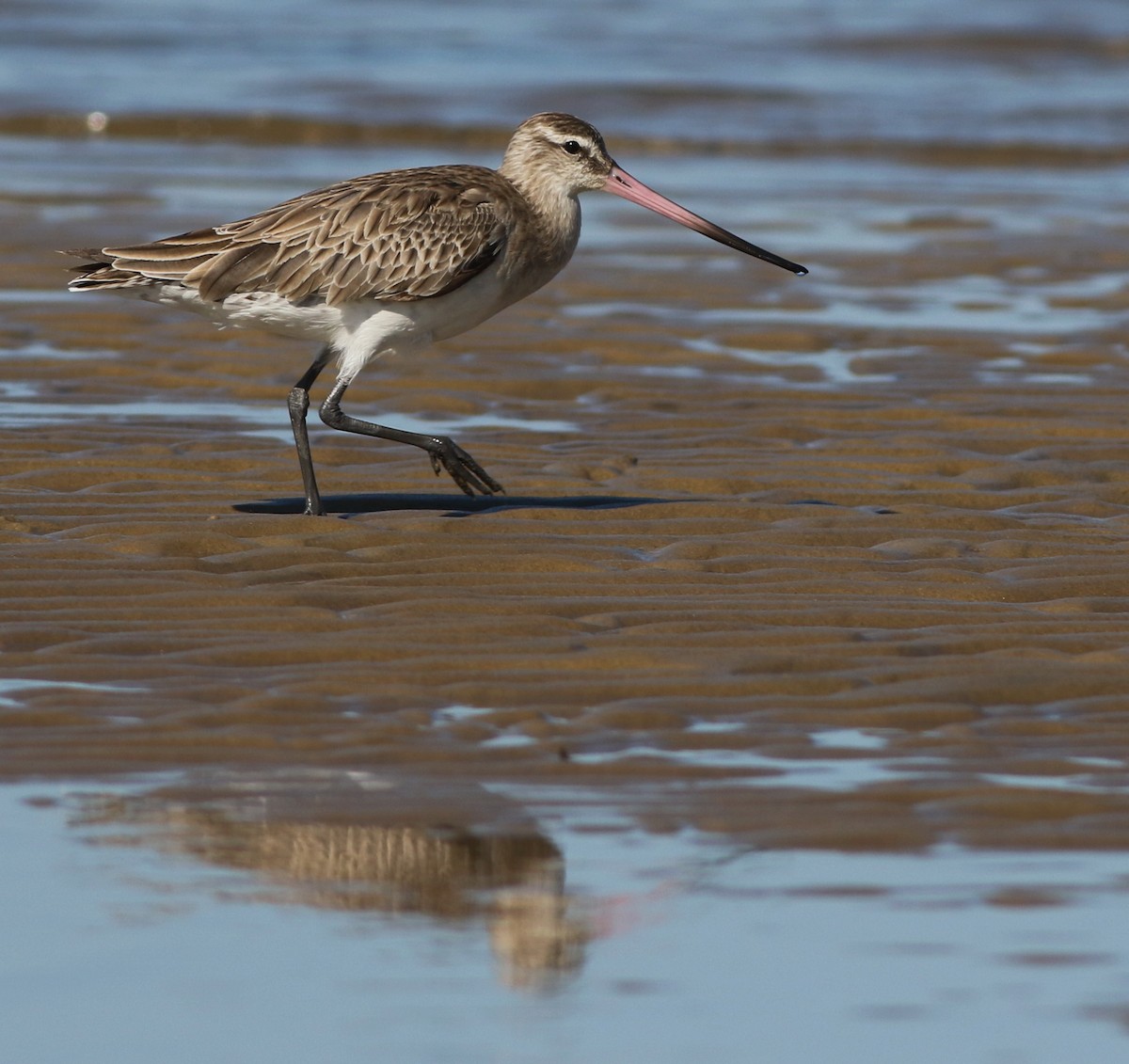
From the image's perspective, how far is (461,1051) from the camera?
379 cm

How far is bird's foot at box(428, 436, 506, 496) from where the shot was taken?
8.08 meters

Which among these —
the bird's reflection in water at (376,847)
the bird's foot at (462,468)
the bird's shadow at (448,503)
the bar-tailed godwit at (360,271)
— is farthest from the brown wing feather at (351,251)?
the bird's reflection in water at (376,847)

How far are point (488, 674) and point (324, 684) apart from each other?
1.45ft

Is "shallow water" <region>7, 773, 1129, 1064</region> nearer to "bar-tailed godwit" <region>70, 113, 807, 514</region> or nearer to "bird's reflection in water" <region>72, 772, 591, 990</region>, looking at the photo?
"bird's reflection in water" <region>72, 772, 591, 990</region>

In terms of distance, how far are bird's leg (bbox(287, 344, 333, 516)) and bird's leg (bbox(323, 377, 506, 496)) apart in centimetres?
12

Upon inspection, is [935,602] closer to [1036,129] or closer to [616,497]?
[616,497]

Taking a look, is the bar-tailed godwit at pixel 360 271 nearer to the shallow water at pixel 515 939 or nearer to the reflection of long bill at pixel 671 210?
the reflection of long bill at pixel 671 210

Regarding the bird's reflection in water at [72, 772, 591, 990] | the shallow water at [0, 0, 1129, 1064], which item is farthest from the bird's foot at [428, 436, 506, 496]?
the bird's reflection in water at [72, 772, 591, 990]

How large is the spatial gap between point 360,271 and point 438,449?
28.1 inches

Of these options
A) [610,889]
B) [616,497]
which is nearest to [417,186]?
[616,497]

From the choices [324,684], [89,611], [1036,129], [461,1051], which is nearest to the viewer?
[461,1051]

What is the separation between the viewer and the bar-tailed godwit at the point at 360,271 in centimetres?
816

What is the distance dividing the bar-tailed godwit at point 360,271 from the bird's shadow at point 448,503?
0.27 ft

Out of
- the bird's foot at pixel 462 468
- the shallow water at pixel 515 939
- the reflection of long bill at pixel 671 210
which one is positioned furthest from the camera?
the reflection of long bill at pixel 671 210
